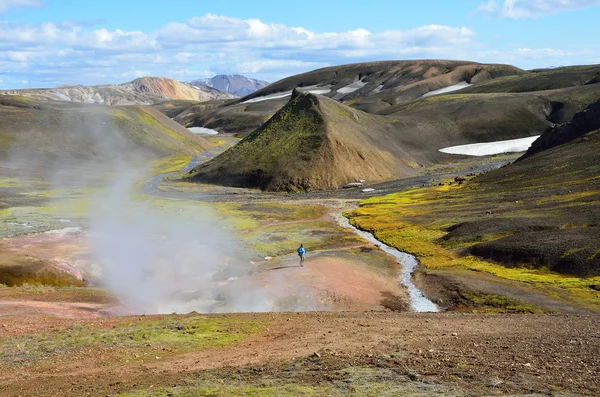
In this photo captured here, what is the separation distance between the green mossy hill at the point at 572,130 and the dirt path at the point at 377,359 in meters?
109

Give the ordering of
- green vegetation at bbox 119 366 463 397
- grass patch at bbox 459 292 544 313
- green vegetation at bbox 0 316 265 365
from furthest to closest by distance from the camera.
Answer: grass patch at bbox 459 292 544 313, green vegetation at bbox 0 316 265 365, green vegetation at bbox 119 366 463 397

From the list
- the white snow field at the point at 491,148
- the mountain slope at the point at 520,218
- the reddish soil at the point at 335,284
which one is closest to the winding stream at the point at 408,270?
the reddish soil at the point at 335,284

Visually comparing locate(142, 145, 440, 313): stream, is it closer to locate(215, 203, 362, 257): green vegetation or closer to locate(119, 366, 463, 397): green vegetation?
locate(215, 203, 362, 257): green vegetation

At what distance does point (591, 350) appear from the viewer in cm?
2752

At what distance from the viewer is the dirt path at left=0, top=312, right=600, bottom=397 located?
24.2 m

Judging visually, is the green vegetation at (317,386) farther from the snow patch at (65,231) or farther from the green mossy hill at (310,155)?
the green mossy hill at (310,155)

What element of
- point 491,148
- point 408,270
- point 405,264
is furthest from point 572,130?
point 408,270

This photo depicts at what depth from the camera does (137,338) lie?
109 feet

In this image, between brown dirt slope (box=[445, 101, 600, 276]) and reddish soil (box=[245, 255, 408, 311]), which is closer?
reddish soil (box=[245, 255, 408, 311])

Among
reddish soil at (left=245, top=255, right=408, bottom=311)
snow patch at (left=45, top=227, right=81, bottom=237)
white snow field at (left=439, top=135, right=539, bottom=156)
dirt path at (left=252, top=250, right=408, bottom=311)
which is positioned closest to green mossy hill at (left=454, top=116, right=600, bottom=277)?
reddish soil at (left=245, top=255, right=408, bottom=311)

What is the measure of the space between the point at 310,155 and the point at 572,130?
2283 inches

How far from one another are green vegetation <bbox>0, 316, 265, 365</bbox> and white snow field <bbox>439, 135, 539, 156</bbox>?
157 meters

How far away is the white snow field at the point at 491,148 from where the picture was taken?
18575cm

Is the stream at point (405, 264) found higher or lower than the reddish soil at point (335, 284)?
lower
